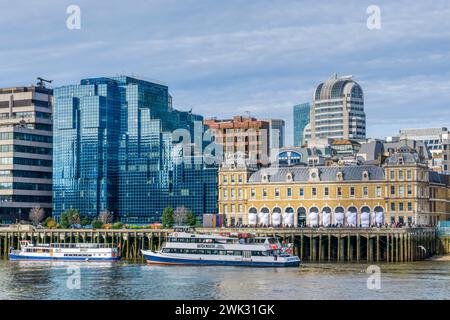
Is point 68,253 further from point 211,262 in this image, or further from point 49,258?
point 211,262

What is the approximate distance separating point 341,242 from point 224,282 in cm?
4509

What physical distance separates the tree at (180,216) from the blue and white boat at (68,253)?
3309 centimetres

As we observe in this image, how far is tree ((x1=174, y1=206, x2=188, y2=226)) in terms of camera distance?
19175 centimetres

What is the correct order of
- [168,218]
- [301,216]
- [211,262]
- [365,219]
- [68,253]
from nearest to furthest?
[211,262]
[68,253]
[365,219]
[301,216]
[168,218]

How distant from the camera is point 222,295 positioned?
95.3 metres

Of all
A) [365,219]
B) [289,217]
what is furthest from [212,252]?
[365,219]

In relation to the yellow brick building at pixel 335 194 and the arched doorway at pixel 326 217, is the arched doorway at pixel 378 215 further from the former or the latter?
the arched doorway at pixel 326 217

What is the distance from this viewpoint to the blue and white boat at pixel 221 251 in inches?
5379

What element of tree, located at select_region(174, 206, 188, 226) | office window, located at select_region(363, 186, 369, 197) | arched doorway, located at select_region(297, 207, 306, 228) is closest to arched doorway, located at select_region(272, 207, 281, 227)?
arched doorway, located at select_region(297, 207, 306, 228)

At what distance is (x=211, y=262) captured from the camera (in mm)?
139125

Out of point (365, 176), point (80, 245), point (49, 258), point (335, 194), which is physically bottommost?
point (49, 258)

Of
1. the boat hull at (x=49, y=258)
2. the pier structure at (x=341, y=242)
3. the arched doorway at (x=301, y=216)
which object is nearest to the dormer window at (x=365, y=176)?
the arched doorway at (x=301, y=216)
